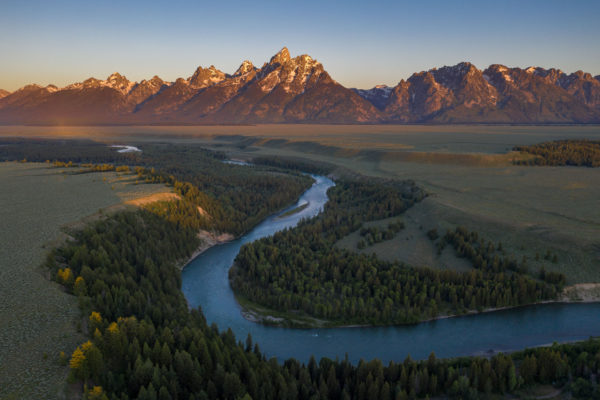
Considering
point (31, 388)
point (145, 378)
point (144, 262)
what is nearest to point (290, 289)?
point (144, 262)

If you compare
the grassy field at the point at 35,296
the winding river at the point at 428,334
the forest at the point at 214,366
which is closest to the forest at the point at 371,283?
the winding river at the point at 428,334

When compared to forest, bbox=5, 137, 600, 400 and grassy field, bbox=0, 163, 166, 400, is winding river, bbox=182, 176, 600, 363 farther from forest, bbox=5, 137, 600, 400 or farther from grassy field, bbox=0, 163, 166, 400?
grassy field, bbox=0, 163, 166, 400

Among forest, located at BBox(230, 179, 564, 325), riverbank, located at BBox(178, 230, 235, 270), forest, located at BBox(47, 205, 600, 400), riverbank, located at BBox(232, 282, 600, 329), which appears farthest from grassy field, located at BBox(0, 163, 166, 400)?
forest, located at BBox(230, 179, 564, 325)

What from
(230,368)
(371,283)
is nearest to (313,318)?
(371,283)

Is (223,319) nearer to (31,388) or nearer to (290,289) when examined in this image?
(290,289)

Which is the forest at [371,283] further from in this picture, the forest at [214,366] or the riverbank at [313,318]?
the forest at [214,366]

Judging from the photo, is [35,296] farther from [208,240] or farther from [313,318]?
[208,240]
